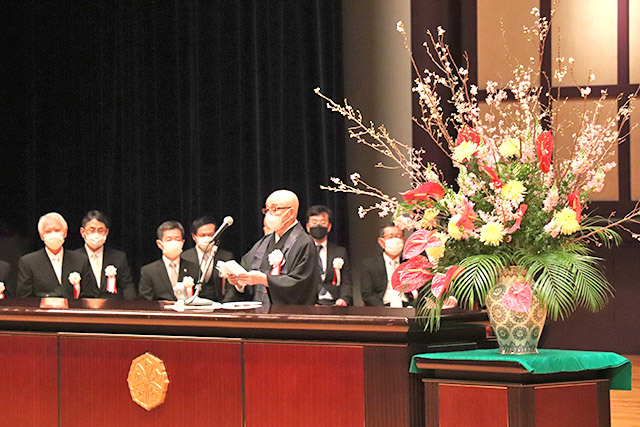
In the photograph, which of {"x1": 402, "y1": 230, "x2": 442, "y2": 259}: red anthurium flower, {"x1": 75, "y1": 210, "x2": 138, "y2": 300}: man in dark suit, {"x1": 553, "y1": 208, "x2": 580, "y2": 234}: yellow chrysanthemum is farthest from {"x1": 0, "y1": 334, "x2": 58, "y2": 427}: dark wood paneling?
{"x1": 75, "y1": 210, "x2": 138, "y2": 300}: man in dark suit

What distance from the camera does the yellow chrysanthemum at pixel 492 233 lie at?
9.74ft

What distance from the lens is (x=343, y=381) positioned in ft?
11.1

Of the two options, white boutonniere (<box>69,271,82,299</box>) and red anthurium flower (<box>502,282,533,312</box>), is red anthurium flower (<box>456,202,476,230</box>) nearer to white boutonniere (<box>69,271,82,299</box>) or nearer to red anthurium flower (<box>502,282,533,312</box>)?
red anthurium flower (<box>502,282,533,312</box>)

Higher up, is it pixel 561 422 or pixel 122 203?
pixel 122 203

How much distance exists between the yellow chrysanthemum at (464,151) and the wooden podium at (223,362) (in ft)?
1.84

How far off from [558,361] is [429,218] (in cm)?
58

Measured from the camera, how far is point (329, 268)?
287 inches

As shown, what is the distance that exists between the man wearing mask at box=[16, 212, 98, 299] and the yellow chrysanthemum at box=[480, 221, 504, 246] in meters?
3.97

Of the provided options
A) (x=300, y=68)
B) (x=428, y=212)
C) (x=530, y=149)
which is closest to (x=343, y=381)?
(x=428, y=212)

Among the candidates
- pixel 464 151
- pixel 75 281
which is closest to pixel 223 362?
pixel 464 151

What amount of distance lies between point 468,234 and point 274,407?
3.22 feet

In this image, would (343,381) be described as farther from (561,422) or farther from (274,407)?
(561,422)

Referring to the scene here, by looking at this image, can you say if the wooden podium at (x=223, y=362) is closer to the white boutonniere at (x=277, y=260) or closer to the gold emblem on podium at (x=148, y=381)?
the gold emblem on podium at (x=148, y=381)

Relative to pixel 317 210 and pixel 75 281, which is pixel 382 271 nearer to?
pixel 317 210
